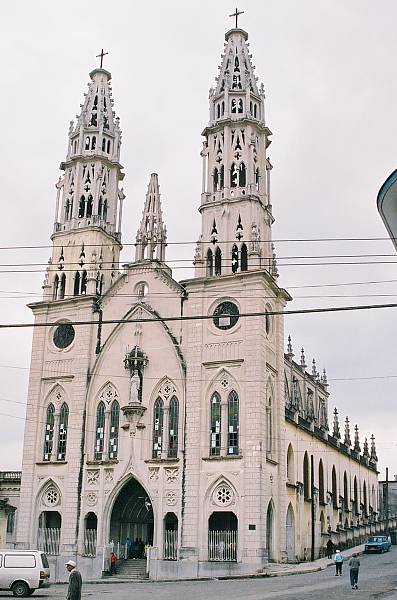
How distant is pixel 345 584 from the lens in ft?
115

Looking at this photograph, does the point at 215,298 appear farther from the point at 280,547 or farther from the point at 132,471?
the point at 280,547

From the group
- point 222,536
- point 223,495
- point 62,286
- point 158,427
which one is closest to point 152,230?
point 62,286

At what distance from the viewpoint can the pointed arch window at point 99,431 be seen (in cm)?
4891

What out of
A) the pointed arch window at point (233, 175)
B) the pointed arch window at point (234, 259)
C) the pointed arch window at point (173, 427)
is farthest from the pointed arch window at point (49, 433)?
the pointed arch window at point (233, 175)

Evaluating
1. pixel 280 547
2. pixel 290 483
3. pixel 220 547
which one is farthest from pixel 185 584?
pixel 290 483

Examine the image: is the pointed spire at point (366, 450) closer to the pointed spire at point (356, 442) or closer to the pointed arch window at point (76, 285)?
the pointed spire at point (356, 442)

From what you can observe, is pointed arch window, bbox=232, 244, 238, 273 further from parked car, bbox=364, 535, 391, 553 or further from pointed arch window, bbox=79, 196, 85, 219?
parked car, bbox=364, 535, 391, 553

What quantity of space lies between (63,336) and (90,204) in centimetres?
998

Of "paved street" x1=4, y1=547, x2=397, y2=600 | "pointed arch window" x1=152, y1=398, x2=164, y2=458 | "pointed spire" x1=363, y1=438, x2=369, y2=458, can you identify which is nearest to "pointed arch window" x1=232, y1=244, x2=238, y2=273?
"pointed arch window" x1=152, y1=398, x2=164, y2=458

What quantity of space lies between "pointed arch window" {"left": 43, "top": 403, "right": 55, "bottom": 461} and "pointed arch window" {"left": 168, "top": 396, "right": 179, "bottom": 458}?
8.32 metres

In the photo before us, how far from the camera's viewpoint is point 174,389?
48031mm

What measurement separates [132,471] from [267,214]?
1853cm

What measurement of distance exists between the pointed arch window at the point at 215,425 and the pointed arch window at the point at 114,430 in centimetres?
626

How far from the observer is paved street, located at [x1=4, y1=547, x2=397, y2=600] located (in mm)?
30500
